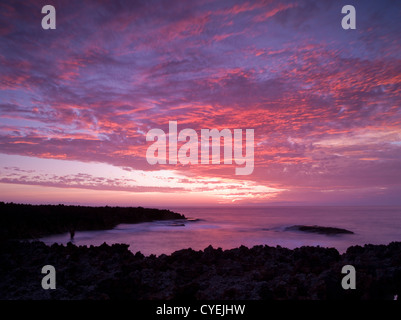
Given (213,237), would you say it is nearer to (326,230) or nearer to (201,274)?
(326,230)

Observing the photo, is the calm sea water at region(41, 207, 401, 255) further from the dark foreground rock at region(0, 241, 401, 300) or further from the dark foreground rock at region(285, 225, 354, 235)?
the dark foreground rock at region(0, 241, 401, 300)

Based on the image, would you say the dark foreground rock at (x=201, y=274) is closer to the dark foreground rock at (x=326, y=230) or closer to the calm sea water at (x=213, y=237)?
the calm sea water at (x=213, y=237)

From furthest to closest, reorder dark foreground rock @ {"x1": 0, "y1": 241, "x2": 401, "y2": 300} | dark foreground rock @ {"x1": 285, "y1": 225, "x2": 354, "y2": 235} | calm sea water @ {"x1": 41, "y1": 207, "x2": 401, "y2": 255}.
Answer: dark foreground rock @ {"x1": 285, "y1": 225, "x2": 354, "y2": 235} → calm sea water @ {"x1": 41, "y1": 207, "x2": 401, "y2": 255} → dark foreground rock @ {"x1": 0, "y1": 241, "x2": 401, "y2": 300}

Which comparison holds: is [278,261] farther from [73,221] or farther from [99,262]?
→ [73,221]

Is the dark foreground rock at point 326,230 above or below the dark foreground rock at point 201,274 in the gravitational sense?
below

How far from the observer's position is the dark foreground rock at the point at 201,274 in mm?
5289

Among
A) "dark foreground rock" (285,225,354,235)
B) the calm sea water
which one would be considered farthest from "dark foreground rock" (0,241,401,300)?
"dark foreground rock" (285,225,354,235)

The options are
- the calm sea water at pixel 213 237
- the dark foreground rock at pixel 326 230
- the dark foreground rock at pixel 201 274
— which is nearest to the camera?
the dark foreground rock at pixel 201 274

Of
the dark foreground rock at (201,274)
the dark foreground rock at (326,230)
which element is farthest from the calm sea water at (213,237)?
the dark foreground rock at (201,274)

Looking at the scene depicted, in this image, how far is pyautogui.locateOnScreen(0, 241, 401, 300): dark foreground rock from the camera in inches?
208

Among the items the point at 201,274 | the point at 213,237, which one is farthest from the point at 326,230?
the point at 201,274

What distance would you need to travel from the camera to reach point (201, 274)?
6609mm

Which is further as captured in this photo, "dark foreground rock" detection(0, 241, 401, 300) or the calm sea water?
the calm sea water
